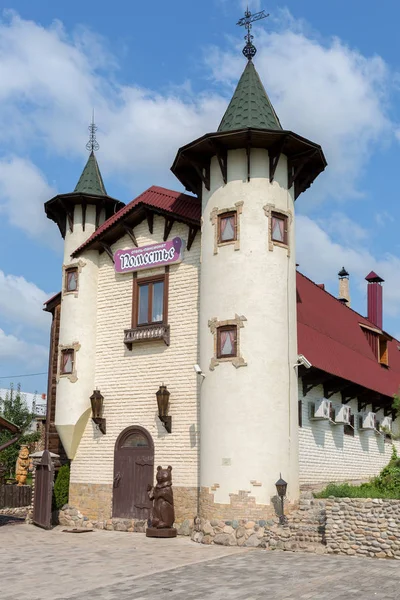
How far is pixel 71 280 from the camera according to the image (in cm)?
2302

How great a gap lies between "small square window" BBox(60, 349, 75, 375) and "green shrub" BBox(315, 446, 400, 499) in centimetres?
877

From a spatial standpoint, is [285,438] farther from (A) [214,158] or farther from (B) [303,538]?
(A) [214,158]

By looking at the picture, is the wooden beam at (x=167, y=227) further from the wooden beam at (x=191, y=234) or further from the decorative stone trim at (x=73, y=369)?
the decorative stone trim at (x=73, y=369)

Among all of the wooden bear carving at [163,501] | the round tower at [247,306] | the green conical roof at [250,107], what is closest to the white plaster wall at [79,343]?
the wooden bear carving at [163,501]

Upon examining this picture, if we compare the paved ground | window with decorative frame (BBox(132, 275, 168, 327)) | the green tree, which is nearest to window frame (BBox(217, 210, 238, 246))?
window with decorative frame (BBox(132, 275, 168, 327))

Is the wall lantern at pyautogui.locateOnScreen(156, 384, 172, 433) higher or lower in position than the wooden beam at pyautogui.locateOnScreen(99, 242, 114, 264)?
lower

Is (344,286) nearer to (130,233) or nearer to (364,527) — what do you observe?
(130,233)

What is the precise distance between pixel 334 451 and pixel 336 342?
414 cm

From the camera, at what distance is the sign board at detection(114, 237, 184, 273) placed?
821 inches

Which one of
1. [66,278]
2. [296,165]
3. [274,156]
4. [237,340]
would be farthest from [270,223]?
[66,278]

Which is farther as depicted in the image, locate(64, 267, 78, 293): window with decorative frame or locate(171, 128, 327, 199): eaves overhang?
locate(64, 267, 78, 293): window with decorative frame

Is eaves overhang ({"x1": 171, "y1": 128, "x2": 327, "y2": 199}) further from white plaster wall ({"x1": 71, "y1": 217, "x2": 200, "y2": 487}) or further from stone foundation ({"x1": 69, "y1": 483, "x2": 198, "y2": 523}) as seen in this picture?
stone foundation ({"x1": 69, "y1": 483, "x2": 198, "y2": 523})

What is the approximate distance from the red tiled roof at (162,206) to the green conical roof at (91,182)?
151 centimetres

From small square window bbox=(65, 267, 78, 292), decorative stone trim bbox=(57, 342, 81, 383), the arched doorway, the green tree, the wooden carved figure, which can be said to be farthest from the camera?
the green tree
